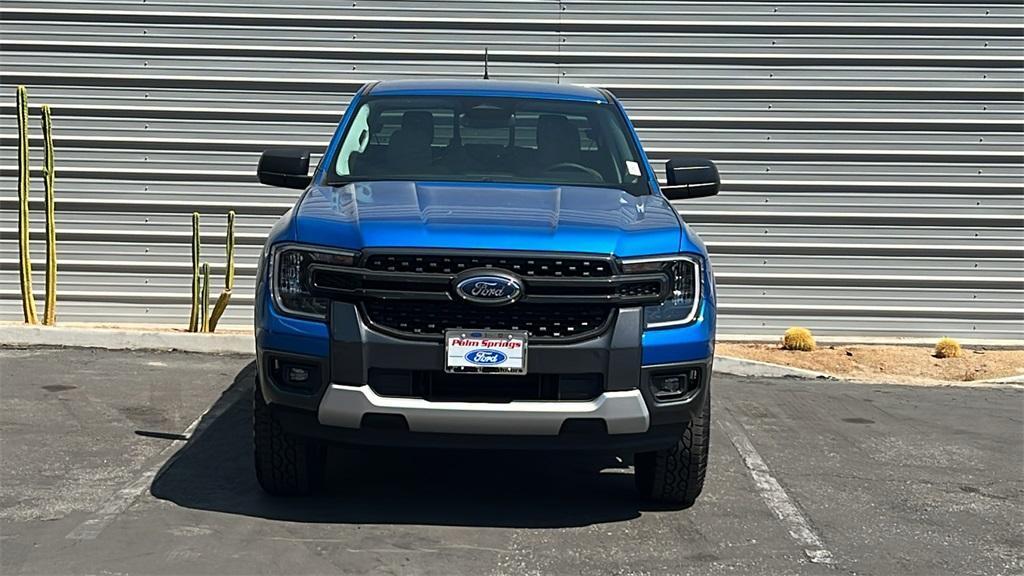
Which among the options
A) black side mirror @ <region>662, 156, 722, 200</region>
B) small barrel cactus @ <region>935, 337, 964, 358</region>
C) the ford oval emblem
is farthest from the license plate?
small barrel cactus @ <region>935, 337, 964, 358</region>

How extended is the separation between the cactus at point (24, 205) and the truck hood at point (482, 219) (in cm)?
532

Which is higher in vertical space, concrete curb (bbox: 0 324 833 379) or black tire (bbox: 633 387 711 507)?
black tire (bbox: 633 387 711 507)

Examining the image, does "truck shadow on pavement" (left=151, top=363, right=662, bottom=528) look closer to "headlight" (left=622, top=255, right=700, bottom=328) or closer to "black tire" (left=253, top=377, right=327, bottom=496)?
"black tire" (left=253, top=377, right=327, bottom=496)

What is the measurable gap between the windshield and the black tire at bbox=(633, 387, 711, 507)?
1.22m

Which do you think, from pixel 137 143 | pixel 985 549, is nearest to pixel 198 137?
pixel 137 143

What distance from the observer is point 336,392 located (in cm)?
488

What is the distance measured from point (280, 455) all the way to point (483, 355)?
40.3 inches

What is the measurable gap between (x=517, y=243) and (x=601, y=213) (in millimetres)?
544

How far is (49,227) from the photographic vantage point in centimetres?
1032

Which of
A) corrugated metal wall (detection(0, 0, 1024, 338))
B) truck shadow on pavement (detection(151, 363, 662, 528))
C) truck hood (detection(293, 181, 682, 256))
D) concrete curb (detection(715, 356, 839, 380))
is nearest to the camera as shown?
truck hood (detection(293, 181, 682, 256))

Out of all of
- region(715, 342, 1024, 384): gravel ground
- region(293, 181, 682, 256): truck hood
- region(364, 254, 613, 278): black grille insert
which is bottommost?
region(715, 342, 1024, 384): gravel ground

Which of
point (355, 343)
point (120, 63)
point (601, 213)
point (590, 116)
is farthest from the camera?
point (120, 63)

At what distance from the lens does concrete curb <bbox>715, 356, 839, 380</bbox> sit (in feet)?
31.7

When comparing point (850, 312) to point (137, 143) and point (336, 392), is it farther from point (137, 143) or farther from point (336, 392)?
point (336, 392)
